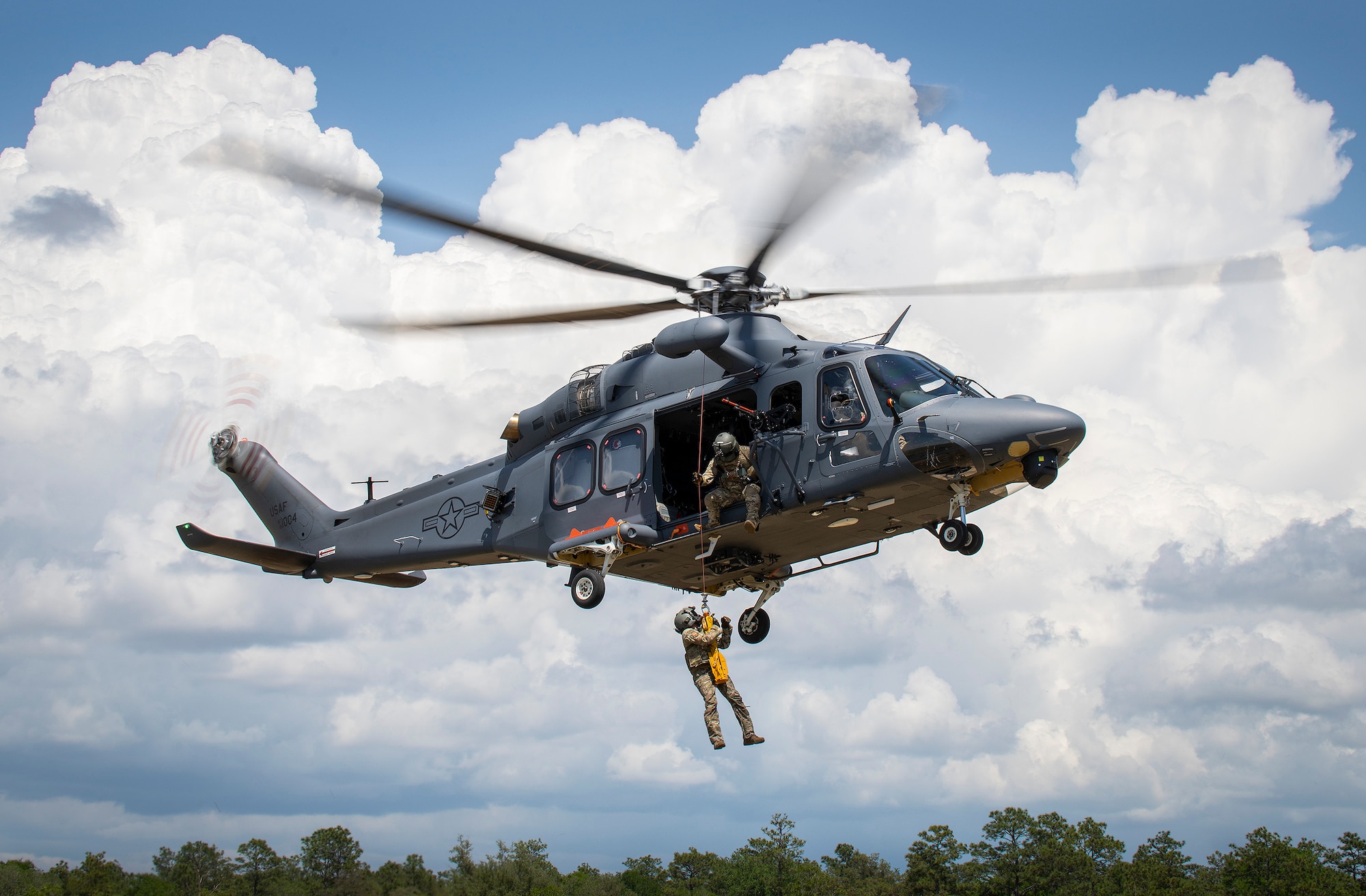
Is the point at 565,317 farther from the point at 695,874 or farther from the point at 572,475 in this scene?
the point at 695,874

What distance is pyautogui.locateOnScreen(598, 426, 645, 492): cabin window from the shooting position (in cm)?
1808

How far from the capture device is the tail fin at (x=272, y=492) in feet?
76.0

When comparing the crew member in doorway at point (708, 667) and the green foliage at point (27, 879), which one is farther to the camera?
the green foliage at point (27, 879)

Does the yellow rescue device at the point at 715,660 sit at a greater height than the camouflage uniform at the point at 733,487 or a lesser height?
lesser

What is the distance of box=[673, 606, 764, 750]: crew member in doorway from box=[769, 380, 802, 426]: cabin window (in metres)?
2.99

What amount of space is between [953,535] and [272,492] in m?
14.1

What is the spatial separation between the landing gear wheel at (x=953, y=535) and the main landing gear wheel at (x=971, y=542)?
0.03 m

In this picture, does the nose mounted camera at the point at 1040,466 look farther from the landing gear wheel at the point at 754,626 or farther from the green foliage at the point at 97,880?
the green foliage at the point at 97,880

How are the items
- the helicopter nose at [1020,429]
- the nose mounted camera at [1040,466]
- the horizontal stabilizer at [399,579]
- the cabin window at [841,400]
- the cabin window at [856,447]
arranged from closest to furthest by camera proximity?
the helicopter nose at [1020,429] < the nose mounted camera at [1040,466] < the cabin window at [856,447] < the cabin window at [841,400] < the horizontal stabilizer at [399,579]

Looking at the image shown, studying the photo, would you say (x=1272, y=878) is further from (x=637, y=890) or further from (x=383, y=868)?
(x=383, y=868)

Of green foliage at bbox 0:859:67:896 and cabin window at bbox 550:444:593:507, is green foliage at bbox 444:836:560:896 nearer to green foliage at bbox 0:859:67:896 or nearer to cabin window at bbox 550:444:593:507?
green foliage at bbox 0:859:67:896

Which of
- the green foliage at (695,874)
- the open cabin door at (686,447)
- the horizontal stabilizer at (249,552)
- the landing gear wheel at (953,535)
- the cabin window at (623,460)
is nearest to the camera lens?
the landing gear wheel at (953,535)

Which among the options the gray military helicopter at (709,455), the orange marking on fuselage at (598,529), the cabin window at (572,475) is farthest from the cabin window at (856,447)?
the cabin window at (572,475)

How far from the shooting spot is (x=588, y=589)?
18.2 m
